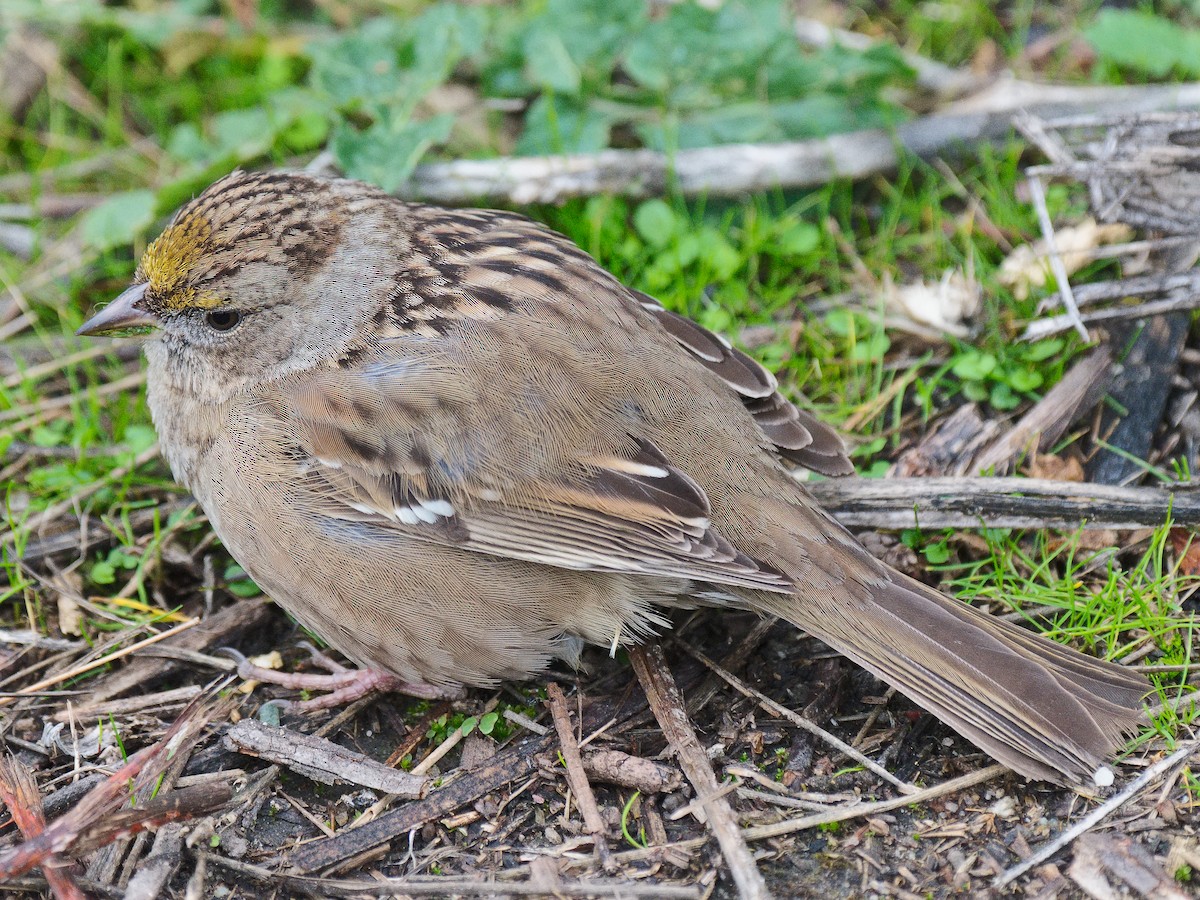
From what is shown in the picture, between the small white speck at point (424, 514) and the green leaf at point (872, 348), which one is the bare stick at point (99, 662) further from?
the green leaf at point (872, 348)

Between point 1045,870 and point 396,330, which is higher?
point 396,330

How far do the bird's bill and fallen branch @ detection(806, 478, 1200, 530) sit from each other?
2200 mm

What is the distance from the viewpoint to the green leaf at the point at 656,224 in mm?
5055

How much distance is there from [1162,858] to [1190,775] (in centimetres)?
28

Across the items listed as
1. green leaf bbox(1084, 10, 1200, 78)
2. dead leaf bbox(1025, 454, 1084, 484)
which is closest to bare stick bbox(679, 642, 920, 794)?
dead leaf bbox(1025, 454, 1084, 484)

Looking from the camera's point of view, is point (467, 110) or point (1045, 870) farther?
point (467, 110)

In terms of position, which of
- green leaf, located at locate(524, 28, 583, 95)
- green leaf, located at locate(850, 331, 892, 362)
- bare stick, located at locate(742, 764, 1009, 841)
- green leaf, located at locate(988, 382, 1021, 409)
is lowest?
bare stick, located at locate(742, 764, 1009, 841)

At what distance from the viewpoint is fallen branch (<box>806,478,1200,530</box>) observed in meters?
3.89

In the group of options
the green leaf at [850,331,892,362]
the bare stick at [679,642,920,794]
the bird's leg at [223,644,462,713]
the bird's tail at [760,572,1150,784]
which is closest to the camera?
the bird's tail at [760,572,1150,784]

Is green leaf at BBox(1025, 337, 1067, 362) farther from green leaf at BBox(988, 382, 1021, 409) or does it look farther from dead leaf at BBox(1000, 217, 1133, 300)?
dead leaf at BBox(1000, 217, 1133, 300)

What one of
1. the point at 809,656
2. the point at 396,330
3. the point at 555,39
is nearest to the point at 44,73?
the point at 555,39

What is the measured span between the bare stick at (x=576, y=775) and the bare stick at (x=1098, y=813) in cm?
100

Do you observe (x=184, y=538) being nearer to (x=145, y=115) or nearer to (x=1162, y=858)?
(x=145, y=115)

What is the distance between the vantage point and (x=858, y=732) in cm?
363
